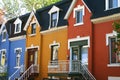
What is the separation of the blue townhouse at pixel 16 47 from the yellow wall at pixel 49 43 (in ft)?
14.2

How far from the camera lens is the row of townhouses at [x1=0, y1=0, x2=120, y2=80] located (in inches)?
999

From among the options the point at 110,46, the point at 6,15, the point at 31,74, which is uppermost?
the point at 6,15

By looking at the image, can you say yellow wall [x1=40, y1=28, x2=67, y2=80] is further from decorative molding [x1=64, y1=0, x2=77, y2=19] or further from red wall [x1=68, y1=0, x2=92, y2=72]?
decorative molding [x1=64, y1=0, x2=77, y2=19]

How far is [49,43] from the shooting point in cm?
3312

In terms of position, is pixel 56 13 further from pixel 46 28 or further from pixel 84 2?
pixel 84 2

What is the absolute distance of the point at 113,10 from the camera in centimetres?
2488

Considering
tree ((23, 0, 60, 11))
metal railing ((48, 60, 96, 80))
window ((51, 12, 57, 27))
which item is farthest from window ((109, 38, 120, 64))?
tree ((23, 0, 60, 11))

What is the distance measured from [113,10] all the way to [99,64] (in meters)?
4.50

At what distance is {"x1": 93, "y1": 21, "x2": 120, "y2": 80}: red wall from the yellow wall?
4563mm

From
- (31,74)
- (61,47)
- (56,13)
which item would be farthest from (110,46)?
(31,74)

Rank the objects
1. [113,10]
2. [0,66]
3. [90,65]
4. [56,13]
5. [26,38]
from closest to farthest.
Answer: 1. [113,10]
2. [90,65]
3. [56,13]
4. [26,38]
5. [0,66]

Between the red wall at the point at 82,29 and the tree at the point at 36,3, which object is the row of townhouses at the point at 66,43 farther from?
the tree at the point at 36,3

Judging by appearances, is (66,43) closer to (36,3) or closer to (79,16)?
(79,16)

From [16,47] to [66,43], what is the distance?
11.2 metres
